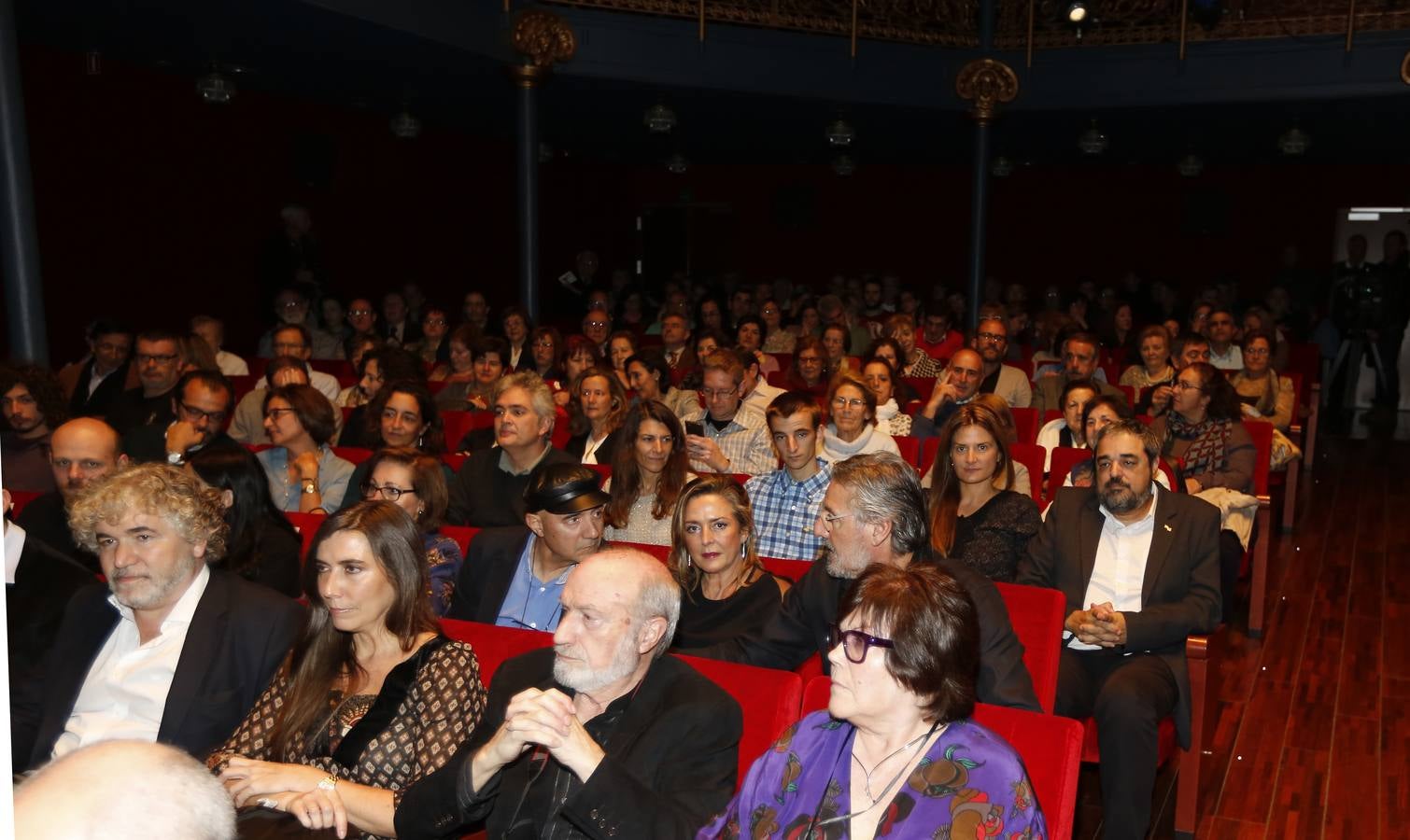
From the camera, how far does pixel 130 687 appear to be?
257cm

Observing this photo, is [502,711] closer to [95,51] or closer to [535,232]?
[535,232]

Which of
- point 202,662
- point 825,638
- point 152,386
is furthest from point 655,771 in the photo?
point 152,386

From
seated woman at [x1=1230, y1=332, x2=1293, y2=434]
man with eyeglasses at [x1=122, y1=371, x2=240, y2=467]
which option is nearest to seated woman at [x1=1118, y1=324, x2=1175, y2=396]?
seated woman at [x1=1230, y1=332, x2=1293, y2=434]

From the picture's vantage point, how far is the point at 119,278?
8.80 m

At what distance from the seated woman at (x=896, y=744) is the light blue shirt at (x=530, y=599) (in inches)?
51.8

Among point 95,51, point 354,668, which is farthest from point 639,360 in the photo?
point 95,51

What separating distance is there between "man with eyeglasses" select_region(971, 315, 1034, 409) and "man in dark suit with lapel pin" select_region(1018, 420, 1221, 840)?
3101 millimetres

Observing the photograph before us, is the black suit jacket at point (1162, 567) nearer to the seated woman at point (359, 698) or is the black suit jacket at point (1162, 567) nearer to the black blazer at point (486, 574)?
the black blazer at point (486, 574)

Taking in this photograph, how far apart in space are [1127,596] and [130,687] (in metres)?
2.64

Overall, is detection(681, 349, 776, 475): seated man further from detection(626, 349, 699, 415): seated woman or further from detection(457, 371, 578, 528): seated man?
detection(457, 371, 578, 528): seated man

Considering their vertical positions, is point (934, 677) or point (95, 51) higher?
point (95, 51)

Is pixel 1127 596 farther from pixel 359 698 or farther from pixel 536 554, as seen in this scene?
pixel 359 698

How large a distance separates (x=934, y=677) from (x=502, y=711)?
32.4 inches

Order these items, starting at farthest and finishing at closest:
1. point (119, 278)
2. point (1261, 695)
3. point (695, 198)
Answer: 1. point (695, 198)
2. point (119, 278)
3. point (1261, 695)
